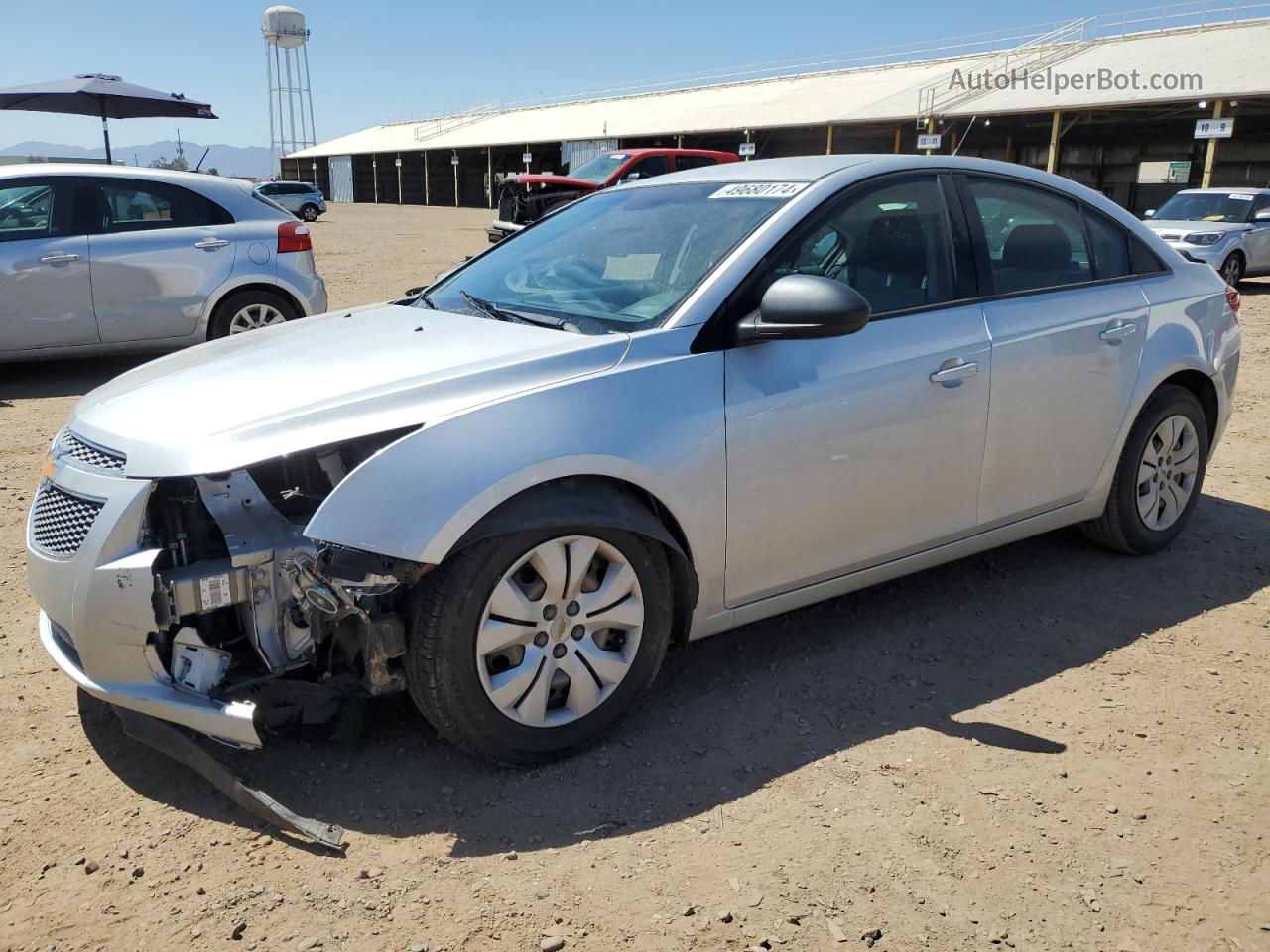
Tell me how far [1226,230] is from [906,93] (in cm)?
2145

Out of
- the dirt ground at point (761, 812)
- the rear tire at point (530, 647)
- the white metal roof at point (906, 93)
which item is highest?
the white metal roof at point (906, 93)

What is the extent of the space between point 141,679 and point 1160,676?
3.23 m

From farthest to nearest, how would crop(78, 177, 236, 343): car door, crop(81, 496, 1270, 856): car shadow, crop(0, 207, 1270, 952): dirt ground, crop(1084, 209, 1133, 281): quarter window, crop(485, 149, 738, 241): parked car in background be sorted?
crop(485, 149, 738, 241): parked car in background → crop(78, 177, 236, 343): car door → crop(1084, 209, 1133, 281): quarter window → crop(81, 496, 1270, 856): car shadow → crop(0, 207, 1270, 952): dirt ground

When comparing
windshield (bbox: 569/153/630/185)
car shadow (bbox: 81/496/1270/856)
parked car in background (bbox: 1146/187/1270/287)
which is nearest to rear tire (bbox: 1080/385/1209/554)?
car shadow (bbox: 81/496/1270/856)

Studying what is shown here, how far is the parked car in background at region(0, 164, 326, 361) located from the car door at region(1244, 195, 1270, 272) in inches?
543

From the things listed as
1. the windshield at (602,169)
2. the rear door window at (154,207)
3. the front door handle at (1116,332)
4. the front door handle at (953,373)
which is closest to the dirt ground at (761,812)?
the front door handle at (953,373)

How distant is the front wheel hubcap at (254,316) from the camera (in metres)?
8.21

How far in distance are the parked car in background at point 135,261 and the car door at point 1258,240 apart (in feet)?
45.3

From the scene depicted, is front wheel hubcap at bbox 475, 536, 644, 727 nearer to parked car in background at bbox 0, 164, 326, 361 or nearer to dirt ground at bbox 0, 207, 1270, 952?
dirt ground at bbox 0, 207, 1270, 952

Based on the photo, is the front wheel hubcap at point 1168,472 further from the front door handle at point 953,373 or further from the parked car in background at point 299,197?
the parked car in background at point 299,197

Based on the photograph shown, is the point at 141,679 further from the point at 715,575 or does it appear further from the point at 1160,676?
the point at 1160,676

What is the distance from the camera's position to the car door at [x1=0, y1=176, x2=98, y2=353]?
758 centimetres

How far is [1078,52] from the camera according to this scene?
33.6 m

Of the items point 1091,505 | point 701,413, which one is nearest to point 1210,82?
point 1091,505
